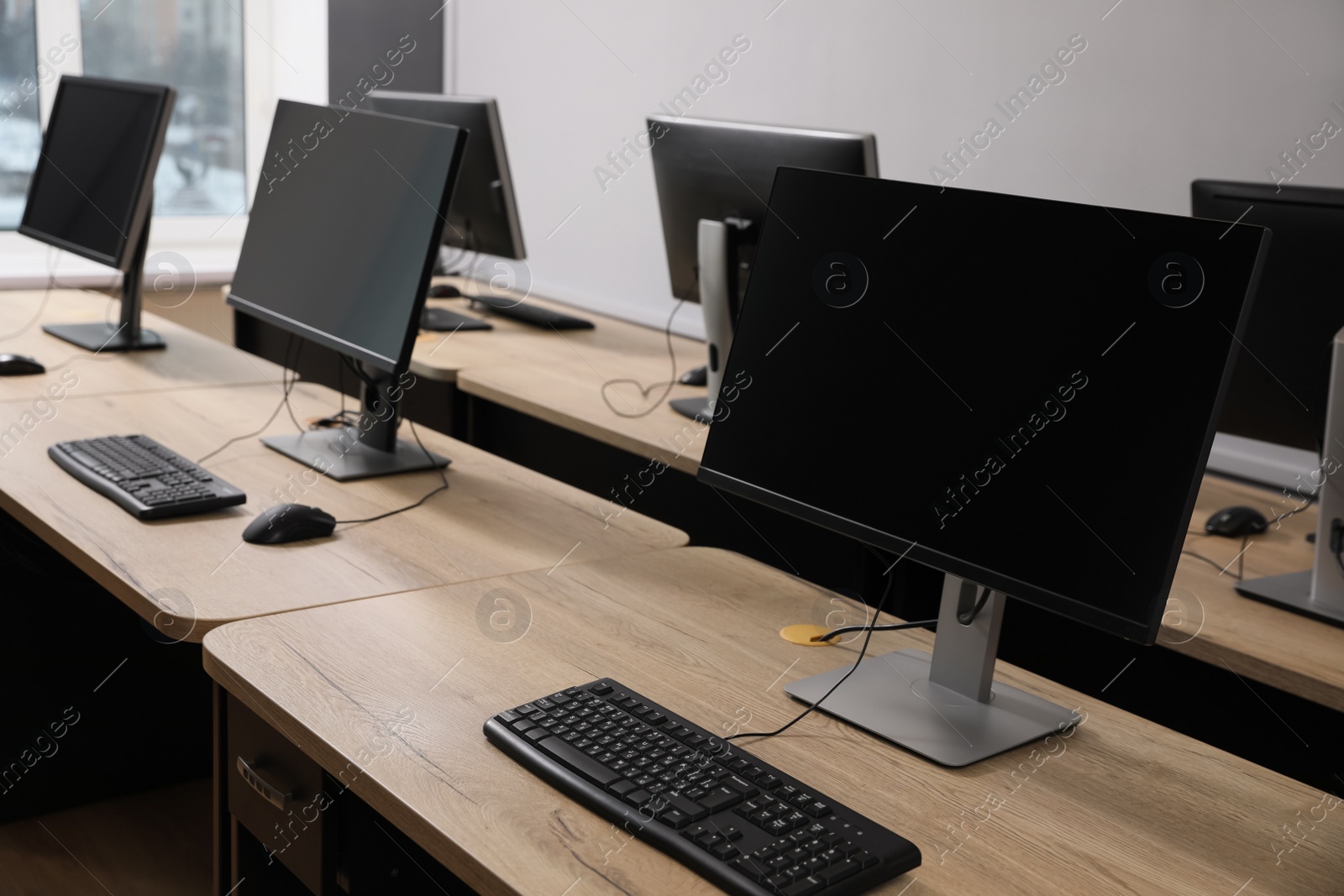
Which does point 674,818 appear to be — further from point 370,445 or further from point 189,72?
point 189,72

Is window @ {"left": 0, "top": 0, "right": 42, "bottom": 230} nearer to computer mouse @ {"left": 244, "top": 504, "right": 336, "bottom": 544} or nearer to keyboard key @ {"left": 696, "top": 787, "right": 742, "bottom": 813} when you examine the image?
computer mouse @ {"left": 244, "top": 504, "right": 336, "bottom": 544}

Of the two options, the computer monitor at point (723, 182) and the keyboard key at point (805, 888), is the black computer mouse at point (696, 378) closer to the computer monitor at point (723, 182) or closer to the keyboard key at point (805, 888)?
the computer monitor at point (723, 182)

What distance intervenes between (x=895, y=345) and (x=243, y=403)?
1.47 meters

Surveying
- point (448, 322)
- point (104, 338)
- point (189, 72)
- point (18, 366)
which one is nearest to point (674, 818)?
point (18, 366)

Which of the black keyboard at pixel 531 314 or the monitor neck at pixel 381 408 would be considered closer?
the monitor neck at pixel 381 408

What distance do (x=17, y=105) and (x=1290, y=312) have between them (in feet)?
12.1

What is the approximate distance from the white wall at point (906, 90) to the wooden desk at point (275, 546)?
1.47 metres

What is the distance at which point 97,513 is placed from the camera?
1.64m

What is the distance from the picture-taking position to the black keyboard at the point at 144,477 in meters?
1.66

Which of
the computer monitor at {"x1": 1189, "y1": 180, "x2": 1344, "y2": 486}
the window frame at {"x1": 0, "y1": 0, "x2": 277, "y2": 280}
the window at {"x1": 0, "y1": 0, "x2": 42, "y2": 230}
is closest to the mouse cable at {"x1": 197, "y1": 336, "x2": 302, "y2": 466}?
the computer monitor at {"x1": 1189, "y1": 180, "x2": 1344, "y2": 486}

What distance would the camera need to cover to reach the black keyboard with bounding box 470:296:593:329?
3182 millimetres

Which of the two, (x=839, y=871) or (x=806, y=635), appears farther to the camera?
(x=806, y=635)

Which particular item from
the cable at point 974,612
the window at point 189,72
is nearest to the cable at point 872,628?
the cable at point 974,612

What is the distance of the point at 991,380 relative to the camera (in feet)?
3.67
